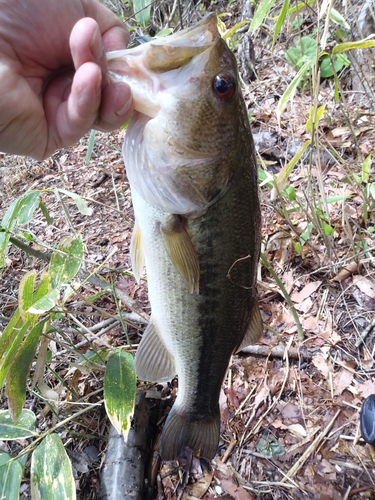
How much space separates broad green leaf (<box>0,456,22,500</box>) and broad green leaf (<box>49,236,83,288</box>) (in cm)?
72

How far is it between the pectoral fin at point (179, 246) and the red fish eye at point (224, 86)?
0.42 metres

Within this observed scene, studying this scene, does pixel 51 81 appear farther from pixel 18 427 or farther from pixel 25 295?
pixel 18 427

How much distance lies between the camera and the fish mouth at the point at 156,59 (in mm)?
1138

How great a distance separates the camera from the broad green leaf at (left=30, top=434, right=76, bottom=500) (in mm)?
1492

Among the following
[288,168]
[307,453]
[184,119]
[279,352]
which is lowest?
[307,453]

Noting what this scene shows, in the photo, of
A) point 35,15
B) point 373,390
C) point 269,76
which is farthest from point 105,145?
point 373,390

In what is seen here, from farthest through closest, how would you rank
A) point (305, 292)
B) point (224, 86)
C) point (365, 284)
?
point (305, 292)
point (365, 284)
point (224, 86)

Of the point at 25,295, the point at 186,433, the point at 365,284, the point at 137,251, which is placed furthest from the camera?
the point at 365,284

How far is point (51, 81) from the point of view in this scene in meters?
1.44

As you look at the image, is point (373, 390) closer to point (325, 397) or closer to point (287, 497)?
point (325, 397)

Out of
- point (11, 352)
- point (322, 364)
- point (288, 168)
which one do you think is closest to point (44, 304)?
point (11, 352)

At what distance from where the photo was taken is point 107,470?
204 cm

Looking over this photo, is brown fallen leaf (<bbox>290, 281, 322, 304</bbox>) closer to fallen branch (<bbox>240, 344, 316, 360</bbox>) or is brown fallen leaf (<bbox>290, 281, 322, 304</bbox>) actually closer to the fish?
fallen branch (<bbox>240, 344, 316, 360</bbox>)

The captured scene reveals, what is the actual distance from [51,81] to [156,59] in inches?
20.2
